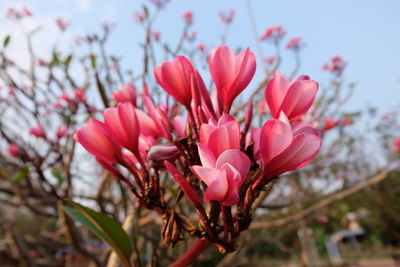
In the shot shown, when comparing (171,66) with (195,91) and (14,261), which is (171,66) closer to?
(195,91)

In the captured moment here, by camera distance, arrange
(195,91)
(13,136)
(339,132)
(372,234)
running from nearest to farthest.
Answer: (195,91) < (13,136) < (339,132) < (372,234)

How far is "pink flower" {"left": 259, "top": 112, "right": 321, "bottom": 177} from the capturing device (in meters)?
0.38

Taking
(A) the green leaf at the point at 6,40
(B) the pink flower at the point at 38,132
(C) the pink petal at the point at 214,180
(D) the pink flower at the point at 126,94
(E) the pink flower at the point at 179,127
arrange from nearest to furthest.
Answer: (C) the pink petal at the point at 214,180
(E) the pink flower at the point at 179,127
(D) the pink flower at the point at 126,94
(A) the green leaf at the point at 6,40
(B) the pink flower at the point at 38,132

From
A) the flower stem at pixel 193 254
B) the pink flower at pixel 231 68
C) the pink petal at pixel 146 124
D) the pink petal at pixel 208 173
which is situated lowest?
the flower stem at pixel 193 254

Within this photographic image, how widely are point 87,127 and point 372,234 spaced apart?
2042 cm

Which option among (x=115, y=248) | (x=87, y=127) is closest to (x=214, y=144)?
(x=87, y=127)

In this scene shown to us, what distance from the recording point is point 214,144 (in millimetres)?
368

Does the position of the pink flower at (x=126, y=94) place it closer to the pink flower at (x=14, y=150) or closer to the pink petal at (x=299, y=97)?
the pink petal at (x=299, y=97)

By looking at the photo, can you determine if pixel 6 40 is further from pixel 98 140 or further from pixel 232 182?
pixel 232 182

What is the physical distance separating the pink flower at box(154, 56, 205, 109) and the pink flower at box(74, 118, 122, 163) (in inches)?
4.6

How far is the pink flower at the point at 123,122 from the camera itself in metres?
0.45

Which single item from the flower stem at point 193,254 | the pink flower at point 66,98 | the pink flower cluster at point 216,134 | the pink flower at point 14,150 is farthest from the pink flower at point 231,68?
the pink flower at point 14,150

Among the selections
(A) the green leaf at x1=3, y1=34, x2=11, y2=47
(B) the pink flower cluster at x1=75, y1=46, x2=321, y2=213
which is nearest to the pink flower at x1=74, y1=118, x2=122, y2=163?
(B) the pink flower cluster at x1=75, y1=46, x2=321, y2=213

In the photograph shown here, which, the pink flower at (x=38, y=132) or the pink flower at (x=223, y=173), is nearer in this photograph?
the pink flower at (x=223, y=173)
